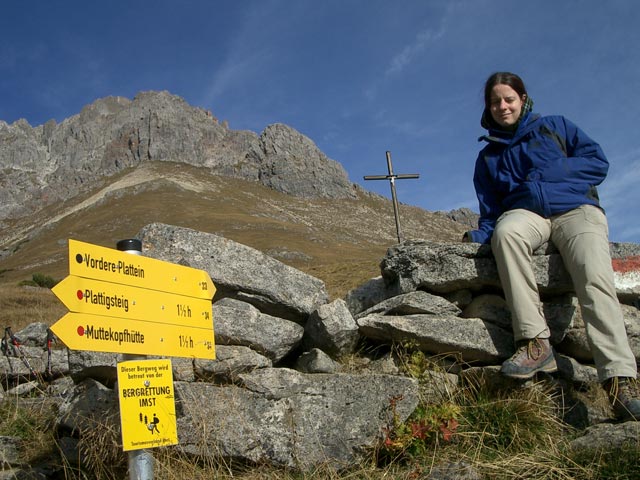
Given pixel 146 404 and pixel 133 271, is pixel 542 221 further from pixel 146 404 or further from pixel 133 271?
pixel 146 404

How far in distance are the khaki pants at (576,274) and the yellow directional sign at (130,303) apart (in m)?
2.57

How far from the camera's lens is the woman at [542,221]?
4.19 metres

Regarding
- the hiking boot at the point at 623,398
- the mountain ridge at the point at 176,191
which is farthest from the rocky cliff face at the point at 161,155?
the hiking boot at the point at 623,398

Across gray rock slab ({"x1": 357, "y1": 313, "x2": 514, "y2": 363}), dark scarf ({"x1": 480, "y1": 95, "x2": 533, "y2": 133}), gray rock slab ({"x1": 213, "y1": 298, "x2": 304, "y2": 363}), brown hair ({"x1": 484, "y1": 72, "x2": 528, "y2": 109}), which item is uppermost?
brown hair ({"x1": 484, "y1": 72, "x2": 528, "y2": 109})

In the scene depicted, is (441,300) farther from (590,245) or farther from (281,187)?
(281,187)

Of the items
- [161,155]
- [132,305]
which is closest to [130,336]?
[132,305]

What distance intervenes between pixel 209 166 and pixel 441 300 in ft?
451

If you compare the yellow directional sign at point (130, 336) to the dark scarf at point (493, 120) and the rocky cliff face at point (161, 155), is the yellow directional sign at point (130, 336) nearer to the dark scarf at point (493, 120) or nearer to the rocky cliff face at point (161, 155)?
the dark scarf at point (493, 120)

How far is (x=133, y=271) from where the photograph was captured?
3.29 meters

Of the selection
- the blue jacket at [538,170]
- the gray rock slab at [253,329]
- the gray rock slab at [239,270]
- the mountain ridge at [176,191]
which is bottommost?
the gray rock slab at [253,329]

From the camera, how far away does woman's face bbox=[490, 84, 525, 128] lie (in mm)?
5270

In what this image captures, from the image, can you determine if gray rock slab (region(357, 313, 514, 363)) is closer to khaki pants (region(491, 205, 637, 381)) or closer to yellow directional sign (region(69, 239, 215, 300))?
khaki pants (region(491, 205, 637, 381))

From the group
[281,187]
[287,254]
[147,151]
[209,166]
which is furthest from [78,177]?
A: [287,254]

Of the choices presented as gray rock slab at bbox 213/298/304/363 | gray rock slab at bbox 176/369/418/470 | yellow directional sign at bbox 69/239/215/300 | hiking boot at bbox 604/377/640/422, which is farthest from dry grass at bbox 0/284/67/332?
hiking boot at bbox 604/377/640/422
